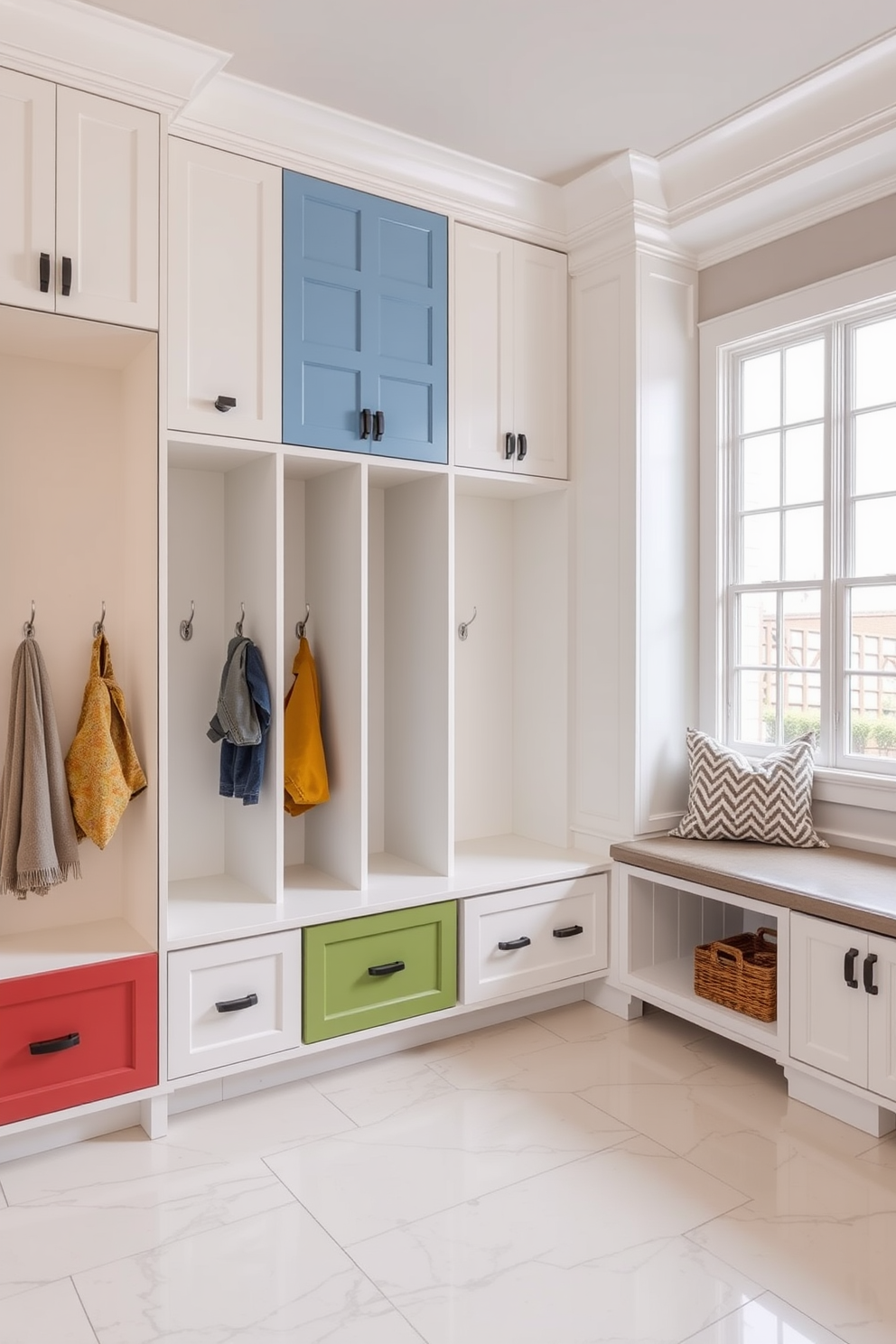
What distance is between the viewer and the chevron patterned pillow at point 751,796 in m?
3.00

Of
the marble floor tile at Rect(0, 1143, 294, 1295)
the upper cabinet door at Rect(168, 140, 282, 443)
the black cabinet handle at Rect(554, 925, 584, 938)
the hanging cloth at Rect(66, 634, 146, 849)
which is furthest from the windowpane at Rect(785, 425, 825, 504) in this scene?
the marble floor tile at Rect(0, 1143, 294, 1295)

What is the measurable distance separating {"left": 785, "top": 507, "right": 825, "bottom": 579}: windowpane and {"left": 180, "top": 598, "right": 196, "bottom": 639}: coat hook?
196cm

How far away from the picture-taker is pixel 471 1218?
2086 mm

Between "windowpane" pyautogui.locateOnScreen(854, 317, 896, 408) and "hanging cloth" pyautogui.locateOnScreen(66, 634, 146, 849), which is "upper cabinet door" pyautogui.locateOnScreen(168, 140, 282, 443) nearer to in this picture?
"hanging cloth" pyautogui.locateOnScreen(66, 634, 146, 849)

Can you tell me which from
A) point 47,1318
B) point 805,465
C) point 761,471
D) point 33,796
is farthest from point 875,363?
point 47,1318

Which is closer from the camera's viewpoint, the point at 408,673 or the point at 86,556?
the point at 86,556

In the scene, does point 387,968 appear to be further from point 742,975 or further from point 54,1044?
point 742,975

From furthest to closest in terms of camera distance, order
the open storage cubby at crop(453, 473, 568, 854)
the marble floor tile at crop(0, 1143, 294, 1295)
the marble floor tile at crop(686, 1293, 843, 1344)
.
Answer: the open storage cubby at crop(453, 473, 568, 854) < the marble floor tile at crop(0, 1143, 294, 1295) < the marble floor tile at crop(686, 1293, 843, 1344)

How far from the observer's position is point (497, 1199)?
2.15 meters

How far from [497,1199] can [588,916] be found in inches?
46.1

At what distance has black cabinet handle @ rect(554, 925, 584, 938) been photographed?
311 cm

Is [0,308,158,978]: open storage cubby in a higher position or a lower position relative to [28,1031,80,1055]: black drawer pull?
higher

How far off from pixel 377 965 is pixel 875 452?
7.16 feet

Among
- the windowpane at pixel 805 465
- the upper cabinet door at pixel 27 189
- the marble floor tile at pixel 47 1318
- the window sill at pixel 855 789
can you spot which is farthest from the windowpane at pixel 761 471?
the marble floor tile at pixel 47 1318
